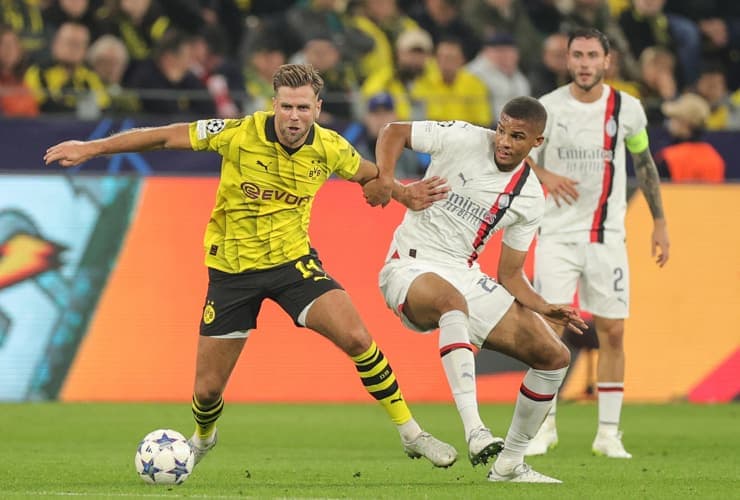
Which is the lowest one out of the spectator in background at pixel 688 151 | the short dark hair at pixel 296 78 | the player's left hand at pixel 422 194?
the spectator in background at pixel 688 151

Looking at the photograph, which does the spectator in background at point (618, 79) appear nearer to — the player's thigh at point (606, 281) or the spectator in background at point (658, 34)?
the spectator in background at point (658, 34)

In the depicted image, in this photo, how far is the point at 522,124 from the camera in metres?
8.91

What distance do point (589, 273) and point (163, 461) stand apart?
4.04 meters

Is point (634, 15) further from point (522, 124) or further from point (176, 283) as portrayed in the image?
point (522, 124)

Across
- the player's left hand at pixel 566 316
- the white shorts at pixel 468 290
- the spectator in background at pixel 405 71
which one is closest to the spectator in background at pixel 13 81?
the spectator in background at pixel 405 71

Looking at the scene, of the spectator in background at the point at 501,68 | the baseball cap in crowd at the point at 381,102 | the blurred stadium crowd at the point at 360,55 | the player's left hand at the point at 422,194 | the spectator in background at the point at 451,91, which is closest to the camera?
the player's left hand at the point at 422,194

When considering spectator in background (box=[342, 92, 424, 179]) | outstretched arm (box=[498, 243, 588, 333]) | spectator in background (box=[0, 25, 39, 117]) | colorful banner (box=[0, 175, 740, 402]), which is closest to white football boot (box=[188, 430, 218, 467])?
outstretched arm (box=[498, 243, 588, 333])

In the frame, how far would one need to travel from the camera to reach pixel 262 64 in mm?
17234

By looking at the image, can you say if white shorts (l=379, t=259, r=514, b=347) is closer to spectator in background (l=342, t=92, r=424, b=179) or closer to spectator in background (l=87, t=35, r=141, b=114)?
spectator in background (l=342, t=92, r=424, b=179)

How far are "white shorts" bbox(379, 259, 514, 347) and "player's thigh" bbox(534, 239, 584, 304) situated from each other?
1886 mm

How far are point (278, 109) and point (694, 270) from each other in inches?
294

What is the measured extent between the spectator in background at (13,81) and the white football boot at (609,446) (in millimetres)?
7214

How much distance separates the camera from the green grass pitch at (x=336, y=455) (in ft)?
26.7

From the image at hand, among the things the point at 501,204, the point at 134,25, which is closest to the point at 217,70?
the point at 134,25
